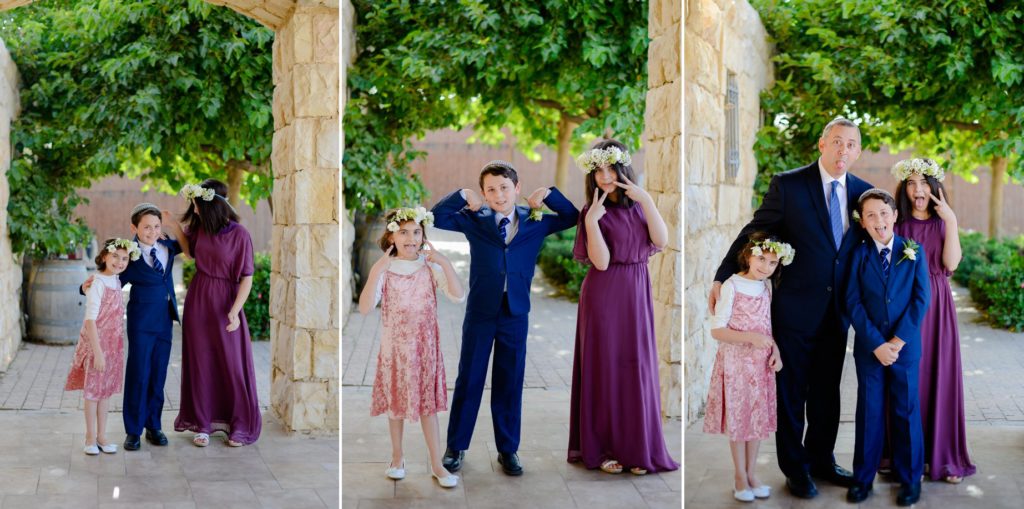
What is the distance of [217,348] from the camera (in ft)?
13.5

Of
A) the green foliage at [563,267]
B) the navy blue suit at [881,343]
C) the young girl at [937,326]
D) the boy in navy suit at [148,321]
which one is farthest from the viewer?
the green foliage at [563,267]

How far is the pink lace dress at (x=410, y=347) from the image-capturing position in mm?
3018

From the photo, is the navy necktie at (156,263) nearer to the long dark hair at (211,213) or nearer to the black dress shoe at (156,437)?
the long dark hair at (211,213)

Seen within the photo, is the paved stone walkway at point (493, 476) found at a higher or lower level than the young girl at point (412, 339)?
lower

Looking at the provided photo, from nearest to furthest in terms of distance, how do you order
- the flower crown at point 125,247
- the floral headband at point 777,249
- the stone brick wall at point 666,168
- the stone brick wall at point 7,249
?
the floral headband at point 777,249
the stone brick wall at point 666,168
the flower crown at point 125,247
the stone brick wall at point 7,249

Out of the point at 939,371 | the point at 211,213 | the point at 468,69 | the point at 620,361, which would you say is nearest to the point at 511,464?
the point at 620,361

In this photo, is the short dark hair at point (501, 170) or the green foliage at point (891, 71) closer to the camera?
the short dark hair at point (501, 170)

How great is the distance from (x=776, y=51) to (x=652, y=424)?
315 centimetres

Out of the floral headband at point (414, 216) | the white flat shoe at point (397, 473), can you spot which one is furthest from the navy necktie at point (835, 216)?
the white flat shoe at point (397, 473)

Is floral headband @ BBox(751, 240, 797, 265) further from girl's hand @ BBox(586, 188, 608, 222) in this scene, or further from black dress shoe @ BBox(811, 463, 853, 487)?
black dress shoe @ BBox(811, 463, 853, 487)

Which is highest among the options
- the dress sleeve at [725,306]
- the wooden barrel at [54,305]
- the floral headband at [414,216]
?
the floral headband at [414,216]

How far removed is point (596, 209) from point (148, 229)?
1.96 meters

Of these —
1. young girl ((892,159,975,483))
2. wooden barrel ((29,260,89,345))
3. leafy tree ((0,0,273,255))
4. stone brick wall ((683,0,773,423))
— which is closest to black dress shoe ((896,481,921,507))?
young girl ((892,159,975,483))

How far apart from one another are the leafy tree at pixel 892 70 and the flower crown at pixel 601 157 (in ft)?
7.09
